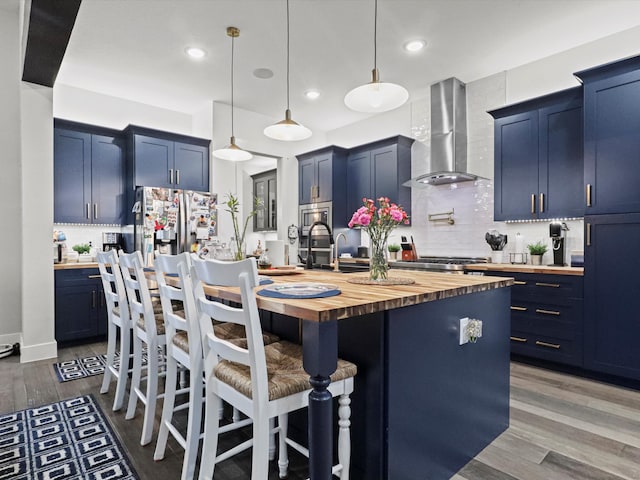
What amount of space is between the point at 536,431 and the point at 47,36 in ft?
13.3

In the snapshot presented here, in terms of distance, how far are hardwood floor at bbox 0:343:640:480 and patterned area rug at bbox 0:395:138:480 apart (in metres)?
0.07

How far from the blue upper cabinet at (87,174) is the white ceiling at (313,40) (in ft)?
2.32

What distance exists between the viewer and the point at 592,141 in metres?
2.98

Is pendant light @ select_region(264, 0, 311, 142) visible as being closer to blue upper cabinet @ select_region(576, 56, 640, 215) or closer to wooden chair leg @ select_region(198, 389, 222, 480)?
wooden chair leg @ select_region(198, 389, 222, 480)

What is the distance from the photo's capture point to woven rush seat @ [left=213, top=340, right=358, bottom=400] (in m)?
1.27

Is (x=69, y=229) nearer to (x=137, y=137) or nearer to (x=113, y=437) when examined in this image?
(x=137, y=137)

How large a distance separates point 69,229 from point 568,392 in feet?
17.5

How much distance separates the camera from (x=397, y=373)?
1.44 metres

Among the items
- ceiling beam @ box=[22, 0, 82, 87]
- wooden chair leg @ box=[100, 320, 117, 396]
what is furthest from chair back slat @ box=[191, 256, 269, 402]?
ceiling beam @ box=[22, 0, 82, 87]

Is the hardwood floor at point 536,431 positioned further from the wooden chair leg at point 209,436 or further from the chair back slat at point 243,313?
the chair back slat at point 243,313

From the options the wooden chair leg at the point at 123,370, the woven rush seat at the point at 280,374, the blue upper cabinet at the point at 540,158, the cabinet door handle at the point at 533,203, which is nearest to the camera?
the woven rush seat at the point at 280,374

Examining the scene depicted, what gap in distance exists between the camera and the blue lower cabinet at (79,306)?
380 cm

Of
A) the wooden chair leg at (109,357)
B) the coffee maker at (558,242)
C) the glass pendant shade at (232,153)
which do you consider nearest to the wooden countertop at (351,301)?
the wooden chair leg at (109,357)

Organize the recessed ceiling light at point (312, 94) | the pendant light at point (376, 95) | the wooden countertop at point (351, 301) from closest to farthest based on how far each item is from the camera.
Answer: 1. the wooden countertop at point (351, 301)
2. the pendant light at point (376, 95)
3. the recessed ceiling light at point (312, 94)
